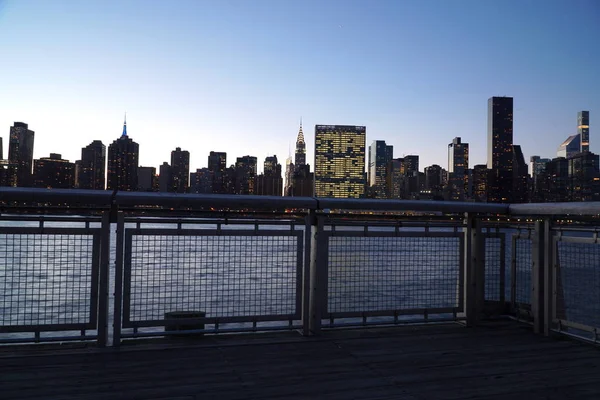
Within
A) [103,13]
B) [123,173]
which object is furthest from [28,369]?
[123,173]

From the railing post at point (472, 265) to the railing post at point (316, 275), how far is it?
2.01 metres

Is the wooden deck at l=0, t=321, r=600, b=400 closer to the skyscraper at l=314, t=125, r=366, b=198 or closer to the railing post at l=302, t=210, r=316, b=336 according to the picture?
the railing post at l=302, t=210, r=316, b=336

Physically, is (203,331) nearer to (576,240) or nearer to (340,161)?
(576,240)

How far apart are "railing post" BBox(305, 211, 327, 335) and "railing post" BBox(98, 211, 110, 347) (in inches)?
88.2

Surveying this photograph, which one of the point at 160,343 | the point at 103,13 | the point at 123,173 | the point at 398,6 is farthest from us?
A: the point at 123,173

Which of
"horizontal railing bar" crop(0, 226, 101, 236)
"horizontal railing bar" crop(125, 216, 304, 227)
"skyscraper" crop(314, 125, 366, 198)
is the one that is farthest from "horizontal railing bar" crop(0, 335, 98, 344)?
"skyscraper" crop(314, 125, 366, 198)

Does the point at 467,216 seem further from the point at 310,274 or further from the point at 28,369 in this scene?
the point at 28,369

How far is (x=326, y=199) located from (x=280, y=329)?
167 cm

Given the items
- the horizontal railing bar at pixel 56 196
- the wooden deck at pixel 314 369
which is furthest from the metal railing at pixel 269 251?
the wooden deck at pixel 314 369

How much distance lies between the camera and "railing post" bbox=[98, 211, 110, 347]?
510 centimetres

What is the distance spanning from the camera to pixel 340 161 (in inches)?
5822

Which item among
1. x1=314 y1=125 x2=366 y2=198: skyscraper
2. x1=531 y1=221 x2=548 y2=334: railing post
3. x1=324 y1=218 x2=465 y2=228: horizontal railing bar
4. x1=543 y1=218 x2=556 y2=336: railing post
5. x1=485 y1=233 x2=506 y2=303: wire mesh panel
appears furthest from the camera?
x1=314 y1=125 x2=366 y2=198: skyscraper

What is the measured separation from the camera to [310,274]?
585 cm

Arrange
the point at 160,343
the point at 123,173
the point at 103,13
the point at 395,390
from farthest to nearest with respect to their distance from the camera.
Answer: the point at 123,173, the point at 103,13, the point at 160,343, the point at 395,390
